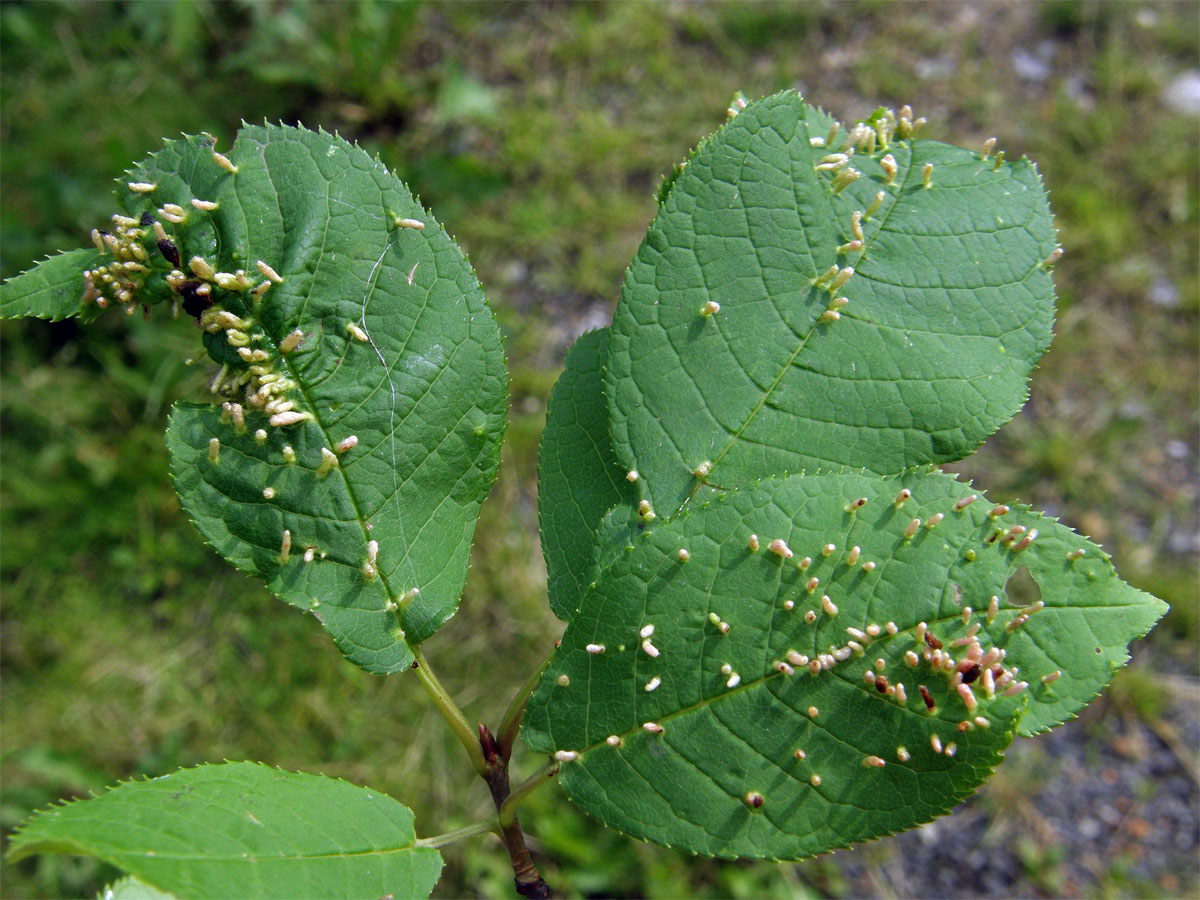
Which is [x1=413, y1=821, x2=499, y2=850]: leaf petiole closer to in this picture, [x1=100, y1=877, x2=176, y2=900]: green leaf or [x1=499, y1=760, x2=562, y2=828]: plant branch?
[x1=499, y1=760, x2=562, y2=828]: plant branch

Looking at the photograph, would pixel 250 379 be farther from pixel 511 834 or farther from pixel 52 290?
pixel 511 834

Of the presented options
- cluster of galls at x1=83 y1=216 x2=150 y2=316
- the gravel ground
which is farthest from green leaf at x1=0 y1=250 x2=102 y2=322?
the gravel ground

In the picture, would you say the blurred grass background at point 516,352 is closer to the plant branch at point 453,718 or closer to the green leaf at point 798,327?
the plant branch at point 453,718

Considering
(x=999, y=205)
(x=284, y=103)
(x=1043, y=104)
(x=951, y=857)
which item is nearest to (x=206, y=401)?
(x=999, y=205)

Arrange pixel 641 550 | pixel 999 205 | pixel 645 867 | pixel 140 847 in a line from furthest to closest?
pixel 645 867 < pixel 999 205 < pixel 641 550 < pixel 140 847

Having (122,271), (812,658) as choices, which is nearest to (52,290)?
(122,271)

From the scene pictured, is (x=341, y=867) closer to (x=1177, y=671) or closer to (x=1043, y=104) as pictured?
(x=1177, y=671)
